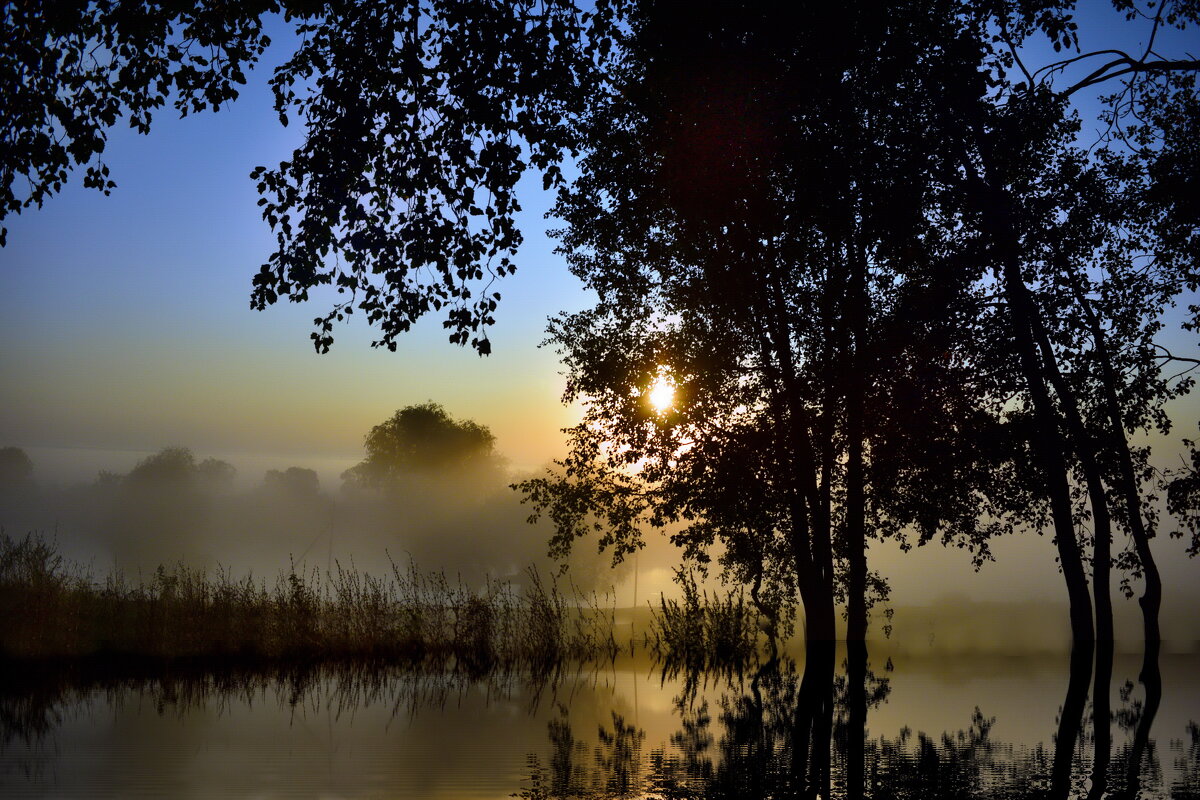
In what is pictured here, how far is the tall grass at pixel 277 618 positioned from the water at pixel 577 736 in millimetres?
1763

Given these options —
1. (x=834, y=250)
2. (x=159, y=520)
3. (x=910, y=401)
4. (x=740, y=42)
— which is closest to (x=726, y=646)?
(x=910, y=401)

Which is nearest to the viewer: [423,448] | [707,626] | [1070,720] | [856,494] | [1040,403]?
[1070,720]

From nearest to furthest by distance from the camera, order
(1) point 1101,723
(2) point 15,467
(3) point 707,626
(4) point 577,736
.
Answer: (4) point 577,736
(1) point 1101,723
(3) point 707,626
(2) point 15,467

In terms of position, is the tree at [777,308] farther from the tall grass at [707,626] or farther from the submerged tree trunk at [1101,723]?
the submerged tree trunk at [1101,723]

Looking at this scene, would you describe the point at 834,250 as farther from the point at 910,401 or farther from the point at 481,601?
the point at 481,601

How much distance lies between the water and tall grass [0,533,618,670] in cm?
176

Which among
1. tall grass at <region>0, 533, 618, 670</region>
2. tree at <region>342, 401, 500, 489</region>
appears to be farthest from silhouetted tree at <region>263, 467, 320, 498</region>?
tall grass at <region>0, 533, 618, 670</region>

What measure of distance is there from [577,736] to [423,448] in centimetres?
6202

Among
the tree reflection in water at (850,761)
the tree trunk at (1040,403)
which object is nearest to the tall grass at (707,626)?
the tree trunk at (1040,403)

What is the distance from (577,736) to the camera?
36.4 feet

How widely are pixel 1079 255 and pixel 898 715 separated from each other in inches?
501

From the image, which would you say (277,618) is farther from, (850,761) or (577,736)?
(850,761)

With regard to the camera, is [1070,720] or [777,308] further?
[777,308]

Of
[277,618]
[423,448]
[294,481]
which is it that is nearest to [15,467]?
[294,481]
